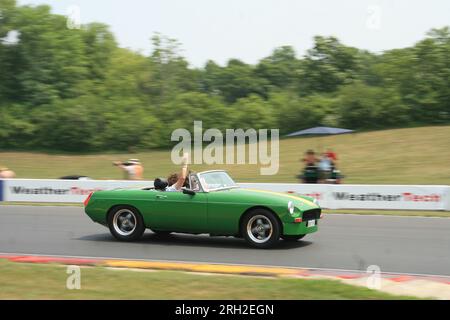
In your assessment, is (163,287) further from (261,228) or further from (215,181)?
(215,181)

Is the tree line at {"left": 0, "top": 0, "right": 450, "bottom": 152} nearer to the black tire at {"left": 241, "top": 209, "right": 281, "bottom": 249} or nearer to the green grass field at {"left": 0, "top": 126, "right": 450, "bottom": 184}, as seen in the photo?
the green grass field at {"left": 0, "top": 126, "right": 450, "bottom": 184}

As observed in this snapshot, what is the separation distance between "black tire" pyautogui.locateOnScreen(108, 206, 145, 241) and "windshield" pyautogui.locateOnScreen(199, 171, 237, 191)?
127 centimetres

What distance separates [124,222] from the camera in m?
11.0

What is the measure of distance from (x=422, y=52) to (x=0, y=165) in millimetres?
31245

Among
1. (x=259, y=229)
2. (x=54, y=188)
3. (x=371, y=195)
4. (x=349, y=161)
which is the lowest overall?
(x=259, y=229)

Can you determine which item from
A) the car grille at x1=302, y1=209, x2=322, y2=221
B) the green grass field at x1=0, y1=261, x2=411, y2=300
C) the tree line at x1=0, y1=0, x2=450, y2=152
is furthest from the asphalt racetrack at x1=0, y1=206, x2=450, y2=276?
the tree line at x1=0, y1=0, x2=450, y2=152

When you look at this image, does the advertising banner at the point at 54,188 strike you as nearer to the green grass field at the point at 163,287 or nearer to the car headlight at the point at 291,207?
the car headlight at the point at 291,207

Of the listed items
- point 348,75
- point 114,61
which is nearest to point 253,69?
point 114,61

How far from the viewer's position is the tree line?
4481cm

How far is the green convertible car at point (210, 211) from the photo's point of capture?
9961 mm

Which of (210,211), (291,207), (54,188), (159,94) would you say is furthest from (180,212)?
(159,94)

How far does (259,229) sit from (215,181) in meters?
1.25

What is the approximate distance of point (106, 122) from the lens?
47.1m

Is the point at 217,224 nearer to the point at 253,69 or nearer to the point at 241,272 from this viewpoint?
the point at 241,272
